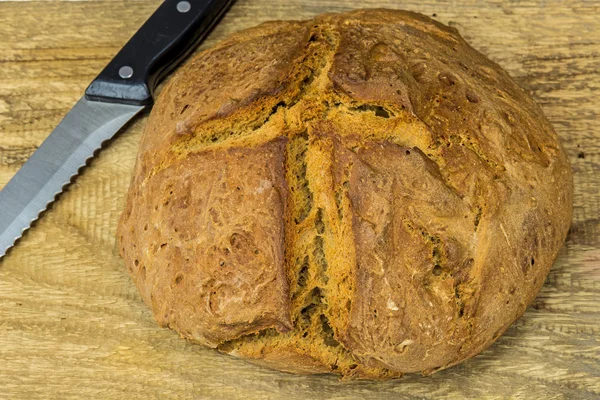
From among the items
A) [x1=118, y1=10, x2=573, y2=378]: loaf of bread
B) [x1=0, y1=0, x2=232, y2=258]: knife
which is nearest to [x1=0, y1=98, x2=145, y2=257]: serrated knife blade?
[x1=0, y1=0, x2=232, y2=258]: knife

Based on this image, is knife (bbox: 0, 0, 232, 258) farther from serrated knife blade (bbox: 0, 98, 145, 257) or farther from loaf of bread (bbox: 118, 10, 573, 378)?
loaf of bread (bbox: 118, 10, 573, 378)

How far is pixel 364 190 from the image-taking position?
6.38 feet

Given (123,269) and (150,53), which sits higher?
(150,53)

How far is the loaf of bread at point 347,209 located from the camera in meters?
1.96

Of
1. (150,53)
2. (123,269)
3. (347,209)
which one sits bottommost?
(123,269)

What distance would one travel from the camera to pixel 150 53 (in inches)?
100

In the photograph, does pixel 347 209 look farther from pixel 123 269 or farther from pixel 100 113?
pixel 100 113

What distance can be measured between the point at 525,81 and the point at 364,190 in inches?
40.9

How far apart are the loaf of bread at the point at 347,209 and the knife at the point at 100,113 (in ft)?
1.38

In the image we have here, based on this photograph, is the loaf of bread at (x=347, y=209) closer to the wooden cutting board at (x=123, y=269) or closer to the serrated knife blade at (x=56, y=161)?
the wooden cutting board at (x=123, y=269)

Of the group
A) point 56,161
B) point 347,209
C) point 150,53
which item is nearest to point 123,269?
point 56,161

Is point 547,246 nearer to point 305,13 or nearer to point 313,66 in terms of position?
point 313,66

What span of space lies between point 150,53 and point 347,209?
998mm

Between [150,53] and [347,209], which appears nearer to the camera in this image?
[347,209]
